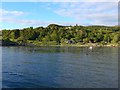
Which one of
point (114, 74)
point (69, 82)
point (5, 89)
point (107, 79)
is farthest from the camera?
point (114, 74)

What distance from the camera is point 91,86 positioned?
5009 cm

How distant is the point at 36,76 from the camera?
198 feet

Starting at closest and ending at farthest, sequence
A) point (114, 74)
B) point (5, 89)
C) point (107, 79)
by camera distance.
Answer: point (5, 89) → point (107, 79) → point (114, 74)

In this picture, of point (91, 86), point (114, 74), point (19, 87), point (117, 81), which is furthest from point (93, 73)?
point (19, 87)

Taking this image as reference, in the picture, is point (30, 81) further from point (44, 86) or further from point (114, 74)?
point (114, 74)

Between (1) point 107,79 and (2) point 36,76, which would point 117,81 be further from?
(2) point 36,76

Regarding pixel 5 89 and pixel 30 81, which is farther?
pixel 30 81

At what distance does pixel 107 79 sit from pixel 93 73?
7.80 metres

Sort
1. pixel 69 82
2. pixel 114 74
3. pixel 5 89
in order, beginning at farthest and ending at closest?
pixel 114 74 → pixel 69 82 → pixel 5 89

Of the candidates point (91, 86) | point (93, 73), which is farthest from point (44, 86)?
point (93, 73)

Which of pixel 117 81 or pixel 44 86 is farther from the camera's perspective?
pixel 117 81

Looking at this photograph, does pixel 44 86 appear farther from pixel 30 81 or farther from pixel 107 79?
pixel 107 79

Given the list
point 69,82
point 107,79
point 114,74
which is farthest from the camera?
point 114,74

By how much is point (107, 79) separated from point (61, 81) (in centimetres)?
997
